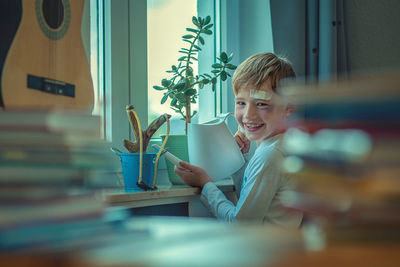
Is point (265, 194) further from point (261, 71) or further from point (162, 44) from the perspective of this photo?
point (162, 44)

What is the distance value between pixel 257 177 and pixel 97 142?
2.79 feet

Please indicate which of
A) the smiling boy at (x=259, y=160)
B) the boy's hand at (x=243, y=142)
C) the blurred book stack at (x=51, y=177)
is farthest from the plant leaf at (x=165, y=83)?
the blurred book stack at (x=51, y=177)

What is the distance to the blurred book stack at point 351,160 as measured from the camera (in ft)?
0.82

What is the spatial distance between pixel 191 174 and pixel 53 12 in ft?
2.80

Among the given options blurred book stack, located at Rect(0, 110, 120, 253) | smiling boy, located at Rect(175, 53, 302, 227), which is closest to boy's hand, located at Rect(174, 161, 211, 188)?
smiling boy, located at Rect(175, 53, 302, 227)

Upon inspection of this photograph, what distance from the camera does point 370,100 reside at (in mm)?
258

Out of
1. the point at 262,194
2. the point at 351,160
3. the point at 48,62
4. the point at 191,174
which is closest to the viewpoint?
the point at 351,160

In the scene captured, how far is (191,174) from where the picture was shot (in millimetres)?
1332

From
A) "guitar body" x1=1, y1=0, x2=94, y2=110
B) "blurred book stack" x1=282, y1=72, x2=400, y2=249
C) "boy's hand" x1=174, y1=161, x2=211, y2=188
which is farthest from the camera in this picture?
"boy's hand" x1=174, y1=161, x2=211, y2=188

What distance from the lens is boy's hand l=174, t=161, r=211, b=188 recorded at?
1318mm

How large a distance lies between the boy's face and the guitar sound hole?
895 millimetres

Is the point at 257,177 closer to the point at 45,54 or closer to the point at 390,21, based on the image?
the point at 45,54

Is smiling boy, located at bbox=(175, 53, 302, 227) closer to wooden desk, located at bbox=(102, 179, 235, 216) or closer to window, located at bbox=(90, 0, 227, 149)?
wooden desk, located at bbox=(102, 179, 235, 216)

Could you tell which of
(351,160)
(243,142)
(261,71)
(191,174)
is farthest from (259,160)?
(351,160)
